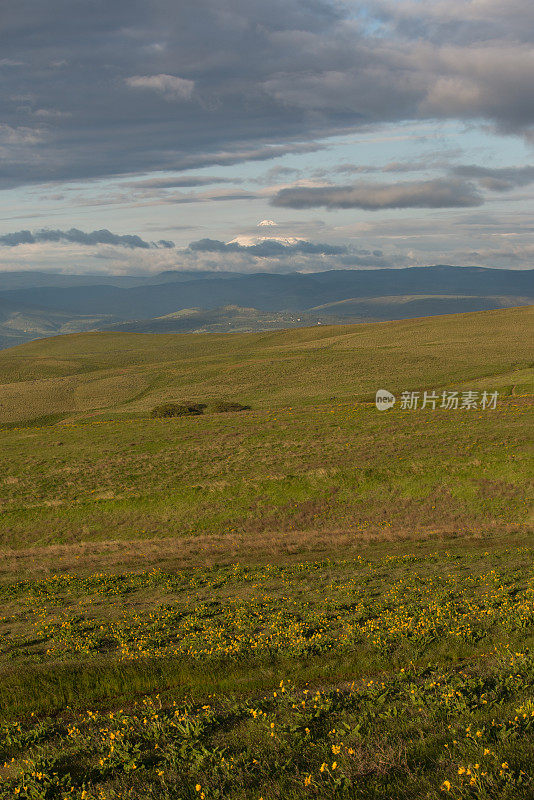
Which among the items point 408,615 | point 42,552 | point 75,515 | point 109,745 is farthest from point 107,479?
point 109,745

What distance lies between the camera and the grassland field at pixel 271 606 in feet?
30.5

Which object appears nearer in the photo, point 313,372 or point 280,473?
point 280,473

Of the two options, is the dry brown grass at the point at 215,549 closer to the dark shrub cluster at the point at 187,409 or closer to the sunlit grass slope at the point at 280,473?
the sunlit grass slope at the point at 280,473

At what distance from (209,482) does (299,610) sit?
1079 inches

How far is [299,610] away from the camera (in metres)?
19.8

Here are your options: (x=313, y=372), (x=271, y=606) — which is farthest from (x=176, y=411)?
(x=271, y=606)

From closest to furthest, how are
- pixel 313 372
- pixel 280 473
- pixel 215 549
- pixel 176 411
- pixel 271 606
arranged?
pixel 271 606
pixel 215 549
pixel 280 473
pixel 176 411
pixel 313 372

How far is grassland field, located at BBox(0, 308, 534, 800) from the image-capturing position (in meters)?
9.30

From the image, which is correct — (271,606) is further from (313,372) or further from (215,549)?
(313,372)

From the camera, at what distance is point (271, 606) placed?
20516 mm

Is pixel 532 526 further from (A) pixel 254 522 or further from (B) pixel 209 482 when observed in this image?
(B) pixel 209 482

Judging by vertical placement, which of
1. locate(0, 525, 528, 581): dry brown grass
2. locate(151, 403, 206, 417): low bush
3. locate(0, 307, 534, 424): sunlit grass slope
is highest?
locate(0, 307, 534, 424): sunlit grass slope

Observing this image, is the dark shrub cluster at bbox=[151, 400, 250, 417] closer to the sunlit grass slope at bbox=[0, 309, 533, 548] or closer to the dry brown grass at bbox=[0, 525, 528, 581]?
the sunlit grass slope at bbox=[0, 309, 533, 548]

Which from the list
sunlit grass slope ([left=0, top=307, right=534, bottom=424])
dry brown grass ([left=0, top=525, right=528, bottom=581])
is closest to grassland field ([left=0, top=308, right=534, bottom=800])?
dry brown grass ([left=0, top=525, right=528, bottom=581])
